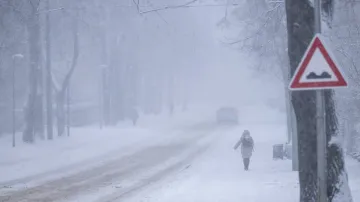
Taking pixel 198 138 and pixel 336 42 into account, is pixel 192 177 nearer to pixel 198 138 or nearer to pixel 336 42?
pixel 336 42

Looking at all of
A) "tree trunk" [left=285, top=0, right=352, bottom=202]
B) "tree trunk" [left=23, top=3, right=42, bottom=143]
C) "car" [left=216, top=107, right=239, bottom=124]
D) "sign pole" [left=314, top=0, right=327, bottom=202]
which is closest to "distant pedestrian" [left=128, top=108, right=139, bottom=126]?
"car" [left=216, top=107, right=239, bottom=124]

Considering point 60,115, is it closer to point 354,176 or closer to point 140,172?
point 140,172

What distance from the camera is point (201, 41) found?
2756 inches

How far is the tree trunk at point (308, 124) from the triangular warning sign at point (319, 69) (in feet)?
5.68

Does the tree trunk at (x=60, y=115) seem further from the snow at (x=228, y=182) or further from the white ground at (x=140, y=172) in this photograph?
the snow at (x=228, y=182)

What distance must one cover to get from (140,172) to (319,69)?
13.7 metres

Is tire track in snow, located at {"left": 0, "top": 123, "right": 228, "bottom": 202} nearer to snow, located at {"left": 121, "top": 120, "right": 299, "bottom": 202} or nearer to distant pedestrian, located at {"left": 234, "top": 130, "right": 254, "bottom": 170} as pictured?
snow, located at {"left": 121, "top": 120, "right": 299, "bottom": 202}

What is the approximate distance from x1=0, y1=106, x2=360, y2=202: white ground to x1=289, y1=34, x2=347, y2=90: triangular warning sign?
6.85m

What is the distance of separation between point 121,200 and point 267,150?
1559 centimetres

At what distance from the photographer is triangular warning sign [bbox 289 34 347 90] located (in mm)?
5949

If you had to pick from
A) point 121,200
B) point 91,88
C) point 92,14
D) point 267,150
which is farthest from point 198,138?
point 91,88

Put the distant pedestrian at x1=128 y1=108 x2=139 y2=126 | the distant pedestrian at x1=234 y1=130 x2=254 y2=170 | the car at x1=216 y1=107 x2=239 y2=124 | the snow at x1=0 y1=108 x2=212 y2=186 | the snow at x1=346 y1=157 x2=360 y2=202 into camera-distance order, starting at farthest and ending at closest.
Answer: the car at x1=216 y1=107 x2=239 y2=124 < the distant pedestrian at x1=128 y1=108 x2=139 y2=126 < the distant pedestrian at x1=234 y1=130 x2=254 y2=170 < the snow at x1=0 y1=108 x2=212 y2=186 < the snow at x1=346 y1=157 x2=360 y2=202

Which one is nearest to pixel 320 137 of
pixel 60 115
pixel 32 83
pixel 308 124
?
pixel 308 124

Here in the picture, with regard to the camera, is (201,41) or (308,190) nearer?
(308,190)
